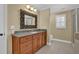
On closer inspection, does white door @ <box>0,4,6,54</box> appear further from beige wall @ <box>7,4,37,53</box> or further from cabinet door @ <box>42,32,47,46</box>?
cabinet door @ <box>42,32,47,46</box>

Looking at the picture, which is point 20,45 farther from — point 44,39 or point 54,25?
point 54,25

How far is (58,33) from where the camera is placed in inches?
338

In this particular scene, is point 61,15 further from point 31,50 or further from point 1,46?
point 1,46

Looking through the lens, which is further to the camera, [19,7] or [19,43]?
[19,7]

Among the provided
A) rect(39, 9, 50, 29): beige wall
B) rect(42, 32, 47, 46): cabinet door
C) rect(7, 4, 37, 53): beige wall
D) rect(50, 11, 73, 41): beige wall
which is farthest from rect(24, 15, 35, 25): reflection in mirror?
rect(50, 11, 73, 41): beige wall

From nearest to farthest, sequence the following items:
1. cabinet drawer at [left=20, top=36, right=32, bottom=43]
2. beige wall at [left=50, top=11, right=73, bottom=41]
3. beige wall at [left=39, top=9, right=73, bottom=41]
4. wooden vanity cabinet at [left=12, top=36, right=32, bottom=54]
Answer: wooden vanity cabinet at [left=12, top=36, right=32, bottom=54]
cabinet drawer at [left=20, top=36, right=32, bottom=43]
beige wall at [left=39, top=9, right=73, bottom=41]
beige wall at [left=50, top=11, right=73, bottom=41]

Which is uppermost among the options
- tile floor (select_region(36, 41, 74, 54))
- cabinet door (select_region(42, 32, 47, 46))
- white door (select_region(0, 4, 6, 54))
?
white door (select_region(0, 4, 6, 54))

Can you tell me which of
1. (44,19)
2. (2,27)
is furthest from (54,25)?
(2,27)

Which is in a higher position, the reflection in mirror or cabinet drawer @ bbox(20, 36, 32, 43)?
the reflection in mirror

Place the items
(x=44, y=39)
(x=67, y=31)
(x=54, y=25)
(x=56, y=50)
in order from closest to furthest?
(x=56, y=50) < (x=44, y=39) < (x=67, y=31) < (x=54, y=25)

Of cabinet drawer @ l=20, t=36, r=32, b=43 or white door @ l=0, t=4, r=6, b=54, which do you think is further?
cabinet drawer @ l=20, t=36, r=32, b=43
